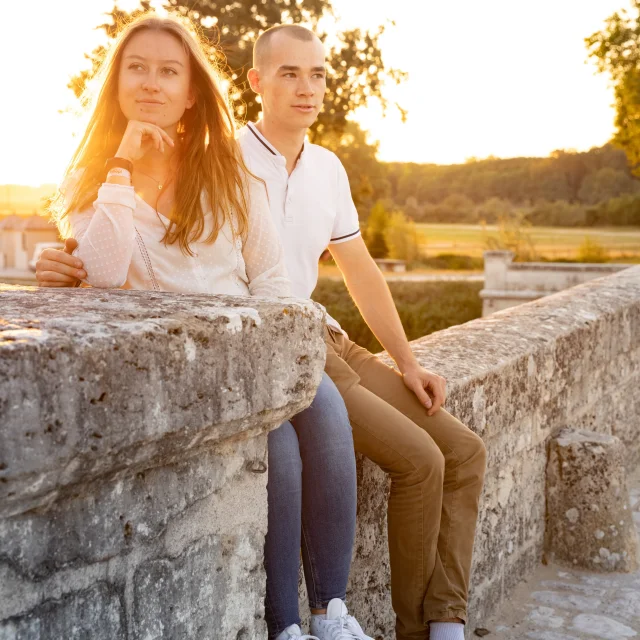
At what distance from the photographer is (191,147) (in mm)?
2424

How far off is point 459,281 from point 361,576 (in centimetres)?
1911

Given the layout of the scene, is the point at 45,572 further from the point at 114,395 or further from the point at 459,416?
the point at 459,416

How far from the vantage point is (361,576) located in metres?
2.70

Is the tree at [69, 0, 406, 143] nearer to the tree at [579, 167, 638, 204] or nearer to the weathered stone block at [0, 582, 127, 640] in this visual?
the weathered stone block at [0, 582, 127, 640]

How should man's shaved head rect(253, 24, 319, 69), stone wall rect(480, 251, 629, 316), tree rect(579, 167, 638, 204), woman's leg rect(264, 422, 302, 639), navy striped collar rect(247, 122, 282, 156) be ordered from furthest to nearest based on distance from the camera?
tree rect(579, 167, 638, 204) → stone wall rect(480, 251, 629, 316) → man's shaved head rect(253, 24, 319, 69) → navy striped collar rect(247, 122, 282, 156) → woman's leg rect(264, 422, 302, 639)

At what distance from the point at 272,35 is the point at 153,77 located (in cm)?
86

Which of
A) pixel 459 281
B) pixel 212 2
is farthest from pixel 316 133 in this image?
pixel 459 281

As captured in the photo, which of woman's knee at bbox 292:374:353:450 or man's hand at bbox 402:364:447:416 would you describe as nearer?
woman's knee at bbox 292:374:353:450

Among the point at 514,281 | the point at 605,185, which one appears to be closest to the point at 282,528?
the point at 514,281

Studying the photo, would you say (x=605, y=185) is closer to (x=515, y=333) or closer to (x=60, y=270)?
(x=515, y=333)

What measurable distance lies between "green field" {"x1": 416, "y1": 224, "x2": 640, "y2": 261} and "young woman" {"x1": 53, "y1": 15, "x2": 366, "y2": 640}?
75.0 ft

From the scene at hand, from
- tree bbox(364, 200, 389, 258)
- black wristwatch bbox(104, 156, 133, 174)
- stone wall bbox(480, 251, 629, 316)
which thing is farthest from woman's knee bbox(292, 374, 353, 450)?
tree bbox(364, 200, 389, 258)

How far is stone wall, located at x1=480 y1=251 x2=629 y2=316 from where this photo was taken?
1823 centimetres

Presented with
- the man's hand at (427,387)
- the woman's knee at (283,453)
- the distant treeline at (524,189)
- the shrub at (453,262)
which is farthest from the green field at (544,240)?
the woman's knee at (283,453)
